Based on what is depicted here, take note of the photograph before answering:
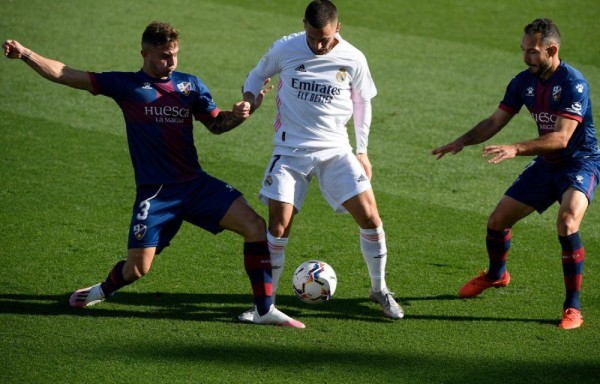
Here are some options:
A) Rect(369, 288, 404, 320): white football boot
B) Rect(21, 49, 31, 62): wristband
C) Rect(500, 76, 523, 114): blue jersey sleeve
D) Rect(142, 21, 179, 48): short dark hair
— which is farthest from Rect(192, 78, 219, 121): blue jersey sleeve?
Rect(500, 76, 523, 114): blue jersey sleeve

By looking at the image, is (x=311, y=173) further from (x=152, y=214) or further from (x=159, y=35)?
(x=159, y=35)

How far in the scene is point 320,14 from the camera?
258 inches

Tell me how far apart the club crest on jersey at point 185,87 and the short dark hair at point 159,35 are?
0.37 m

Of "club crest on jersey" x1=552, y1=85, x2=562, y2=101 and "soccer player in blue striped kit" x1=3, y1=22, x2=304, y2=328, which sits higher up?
"club crest on jersey" x1=552, y1=85, x2=562, y2=101

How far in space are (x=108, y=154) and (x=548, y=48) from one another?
5.75 metres

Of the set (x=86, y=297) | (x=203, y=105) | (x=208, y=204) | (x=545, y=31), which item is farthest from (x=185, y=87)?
(x=545, y=31)

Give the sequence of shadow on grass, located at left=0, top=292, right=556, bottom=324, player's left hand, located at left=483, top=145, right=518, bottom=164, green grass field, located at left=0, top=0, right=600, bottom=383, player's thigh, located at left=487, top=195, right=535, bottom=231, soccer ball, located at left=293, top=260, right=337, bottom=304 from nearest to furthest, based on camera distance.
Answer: green grass field, located at left=0, top=0, right=600, bottom=383, player's left hand, located at left=483, top=145, right=518, bottom=164, shadow on grass, located at left=0, top=292, right=556, bottom=324, soccer ball, located at left=293, top=260, right=337, bottom=304, player's thigh, located at left=487, top=195, right=535, bottom=231

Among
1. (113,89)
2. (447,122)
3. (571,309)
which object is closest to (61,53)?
(447,122)

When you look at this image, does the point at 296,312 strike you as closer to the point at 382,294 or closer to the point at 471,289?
the point at 382,294

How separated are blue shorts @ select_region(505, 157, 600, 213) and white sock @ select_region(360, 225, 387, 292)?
44.7 inches

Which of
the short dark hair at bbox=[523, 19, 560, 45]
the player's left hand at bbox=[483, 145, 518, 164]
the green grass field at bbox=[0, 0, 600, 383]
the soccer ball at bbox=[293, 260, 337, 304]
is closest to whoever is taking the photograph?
the green grass field at bbox=[0, 0, 600, 383]

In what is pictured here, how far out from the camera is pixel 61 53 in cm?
1440

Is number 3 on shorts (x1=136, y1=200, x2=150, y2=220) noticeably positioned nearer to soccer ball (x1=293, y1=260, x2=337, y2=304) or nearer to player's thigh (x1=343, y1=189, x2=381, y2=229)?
soccer ball (x1=293, y1=260, x2=337, y2=304)

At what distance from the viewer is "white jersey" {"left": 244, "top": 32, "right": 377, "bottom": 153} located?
6887 mm
